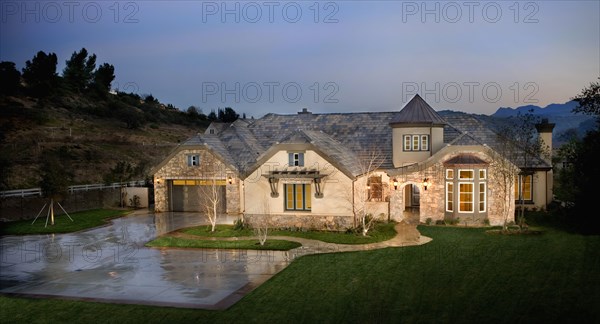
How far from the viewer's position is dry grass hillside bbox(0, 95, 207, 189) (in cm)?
3991

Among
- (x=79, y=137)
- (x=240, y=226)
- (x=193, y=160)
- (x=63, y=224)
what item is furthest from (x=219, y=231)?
(x=79, y=137)

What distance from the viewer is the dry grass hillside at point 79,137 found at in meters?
39.9

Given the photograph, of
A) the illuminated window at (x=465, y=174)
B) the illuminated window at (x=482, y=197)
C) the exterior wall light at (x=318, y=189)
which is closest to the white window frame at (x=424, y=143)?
the illuminated window at (x=465, y=174)

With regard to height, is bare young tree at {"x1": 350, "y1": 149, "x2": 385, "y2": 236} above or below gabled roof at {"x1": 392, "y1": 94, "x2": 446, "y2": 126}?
below

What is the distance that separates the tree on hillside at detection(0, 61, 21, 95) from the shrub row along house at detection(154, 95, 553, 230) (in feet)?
95.5

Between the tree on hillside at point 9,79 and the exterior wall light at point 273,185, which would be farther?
the tree on hillside at point 9,79

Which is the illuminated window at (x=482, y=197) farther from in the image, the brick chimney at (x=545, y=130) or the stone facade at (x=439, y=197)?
the brick chimney at (x=545, y=130)

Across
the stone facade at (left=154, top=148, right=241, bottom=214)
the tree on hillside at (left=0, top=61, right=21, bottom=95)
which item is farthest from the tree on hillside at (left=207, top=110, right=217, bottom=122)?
the stone facade at (left=154, top=148, right=241, bottom=214)

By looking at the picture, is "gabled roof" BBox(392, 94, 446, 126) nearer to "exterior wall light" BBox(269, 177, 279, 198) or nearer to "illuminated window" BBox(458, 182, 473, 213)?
"illuminated window" BBox(458, 182, 473, 213)

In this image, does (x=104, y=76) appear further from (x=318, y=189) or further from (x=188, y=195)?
(x=318, y=189)

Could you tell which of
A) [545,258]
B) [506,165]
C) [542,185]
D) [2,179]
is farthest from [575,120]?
[2,179]

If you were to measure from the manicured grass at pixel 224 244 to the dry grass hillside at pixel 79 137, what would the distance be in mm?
16840

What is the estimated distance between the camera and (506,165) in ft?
77.4

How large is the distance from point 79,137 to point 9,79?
1020cm
